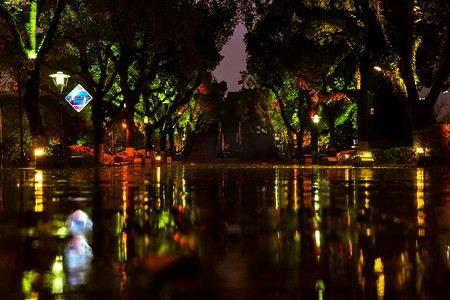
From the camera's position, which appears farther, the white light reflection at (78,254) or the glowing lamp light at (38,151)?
the glowing lamp light at (38,151)

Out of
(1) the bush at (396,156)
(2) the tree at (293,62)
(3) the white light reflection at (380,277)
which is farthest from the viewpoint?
(2) the tree at (293,62)

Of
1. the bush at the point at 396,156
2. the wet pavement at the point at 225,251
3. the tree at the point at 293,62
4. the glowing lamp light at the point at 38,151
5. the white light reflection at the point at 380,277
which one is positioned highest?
the tree at the point at 293,62

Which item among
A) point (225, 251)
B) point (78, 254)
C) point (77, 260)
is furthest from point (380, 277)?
point (78, 254)

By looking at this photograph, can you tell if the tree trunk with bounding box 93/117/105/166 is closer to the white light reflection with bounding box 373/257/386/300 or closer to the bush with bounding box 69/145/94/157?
the bush with bounding box 69/145/94/157

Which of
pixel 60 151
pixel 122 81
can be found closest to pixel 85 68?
pixel 122 81

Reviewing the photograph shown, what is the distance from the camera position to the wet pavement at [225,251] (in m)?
4.37

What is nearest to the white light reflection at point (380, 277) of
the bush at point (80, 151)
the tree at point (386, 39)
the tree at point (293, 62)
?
the tree at point (386, 39)

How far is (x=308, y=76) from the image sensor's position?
155ft

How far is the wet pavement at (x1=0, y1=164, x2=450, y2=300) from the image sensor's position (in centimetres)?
437

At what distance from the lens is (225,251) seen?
5941mm

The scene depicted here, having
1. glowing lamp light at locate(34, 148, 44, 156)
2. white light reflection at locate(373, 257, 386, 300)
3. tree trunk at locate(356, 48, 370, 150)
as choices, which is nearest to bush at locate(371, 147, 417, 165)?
tree trunk at locate(356, 48, 370, 150)

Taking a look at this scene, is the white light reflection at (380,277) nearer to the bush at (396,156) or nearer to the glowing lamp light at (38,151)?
the glowing lamp light at (38,151)

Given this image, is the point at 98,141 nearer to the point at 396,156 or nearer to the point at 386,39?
the point at 386,39

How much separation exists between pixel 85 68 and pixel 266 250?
36563 millimetres
